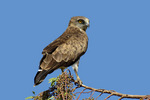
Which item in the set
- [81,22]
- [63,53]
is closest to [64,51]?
[63,53]

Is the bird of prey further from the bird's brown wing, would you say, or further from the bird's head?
the bird's head

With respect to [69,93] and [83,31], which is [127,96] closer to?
[69,93]

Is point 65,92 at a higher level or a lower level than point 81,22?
lower

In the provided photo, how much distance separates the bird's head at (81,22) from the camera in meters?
11.4

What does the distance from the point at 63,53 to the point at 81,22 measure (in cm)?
232

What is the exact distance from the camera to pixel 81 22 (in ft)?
37.6

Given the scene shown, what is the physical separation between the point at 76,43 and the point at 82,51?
0.31 meters

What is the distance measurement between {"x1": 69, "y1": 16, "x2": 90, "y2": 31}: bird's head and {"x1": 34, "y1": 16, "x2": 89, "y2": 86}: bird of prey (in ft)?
1.12

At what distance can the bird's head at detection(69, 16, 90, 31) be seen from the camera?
447 inches

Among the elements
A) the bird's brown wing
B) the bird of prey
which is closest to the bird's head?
the bird of prey

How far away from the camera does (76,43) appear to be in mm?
10055

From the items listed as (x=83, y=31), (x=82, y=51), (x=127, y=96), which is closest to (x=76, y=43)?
(x=82, y=51)

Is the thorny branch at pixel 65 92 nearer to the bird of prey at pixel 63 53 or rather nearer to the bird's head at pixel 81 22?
the bird of prey at pixel 63 53

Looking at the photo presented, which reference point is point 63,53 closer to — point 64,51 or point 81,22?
point 64,51
